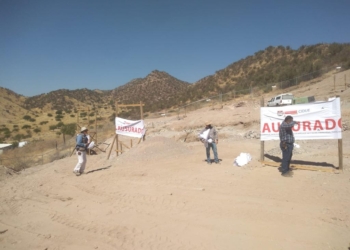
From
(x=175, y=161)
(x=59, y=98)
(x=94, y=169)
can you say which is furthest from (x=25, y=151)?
Result: (x=59, y=98)

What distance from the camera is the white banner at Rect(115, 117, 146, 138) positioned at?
1292cm

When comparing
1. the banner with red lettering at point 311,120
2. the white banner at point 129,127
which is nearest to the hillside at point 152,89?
the white banner at point 129,127

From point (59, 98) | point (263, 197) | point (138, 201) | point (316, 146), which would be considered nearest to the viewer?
point (263, 197)

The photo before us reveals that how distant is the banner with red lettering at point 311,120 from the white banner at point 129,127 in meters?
6.16

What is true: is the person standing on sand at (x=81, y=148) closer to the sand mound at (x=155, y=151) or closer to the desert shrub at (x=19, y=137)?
the sand mound at (x=155, y=151)

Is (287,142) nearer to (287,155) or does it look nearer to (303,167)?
(287,155)

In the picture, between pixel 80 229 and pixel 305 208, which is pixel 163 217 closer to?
pixel 80 229

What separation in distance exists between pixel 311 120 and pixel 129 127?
7.97 m

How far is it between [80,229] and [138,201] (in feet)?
5.67

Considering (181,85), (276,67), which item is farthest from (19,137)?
(181,85)

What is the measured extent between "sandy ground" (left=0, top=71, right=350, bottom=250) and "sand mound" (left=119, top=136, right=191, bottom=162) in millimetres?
1300

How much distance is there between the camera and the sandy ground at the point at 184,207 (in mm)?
4926

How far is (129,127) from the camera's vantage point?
13109mm

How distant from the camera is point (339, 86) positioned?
27.6 metres
